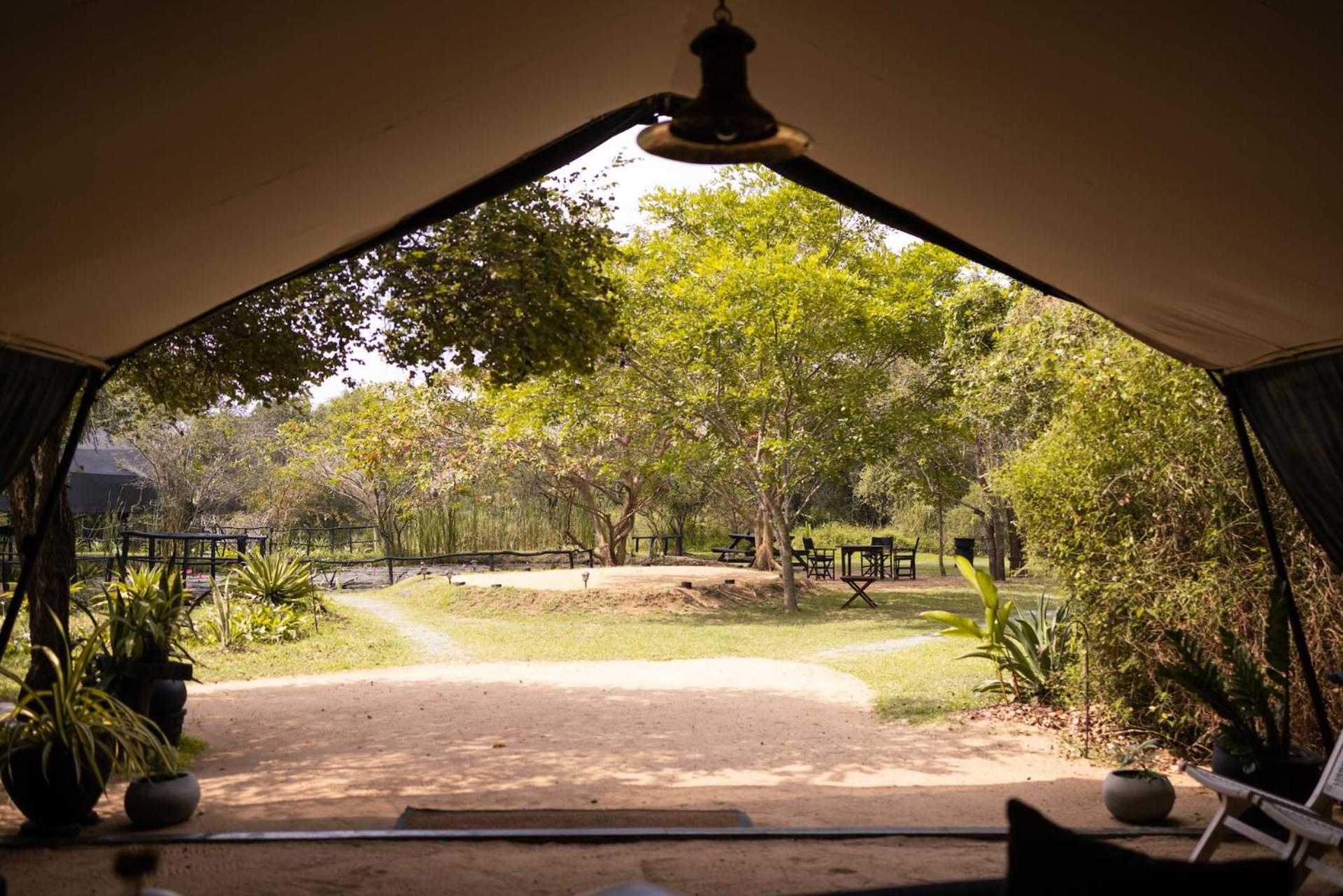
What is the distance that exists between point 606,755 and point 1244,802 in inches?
152

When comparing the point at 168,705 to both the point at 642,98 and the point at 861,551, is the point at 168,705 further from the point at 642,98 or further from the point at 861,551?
the point at 861,551

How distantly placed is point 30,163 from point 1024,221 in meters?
3.28

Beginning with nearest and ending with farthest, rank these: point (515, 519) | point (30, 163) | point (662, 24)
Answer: point (30, 163)
point (662, 24)
point (515, 519)

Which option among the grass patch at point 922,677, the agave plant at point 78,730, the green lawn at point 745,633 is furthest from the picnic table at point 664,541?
the agave plant at point 78,730

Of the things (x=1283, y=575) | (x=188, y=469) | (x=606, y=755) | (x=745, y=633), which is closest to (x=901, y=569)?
(x=745, y=633)

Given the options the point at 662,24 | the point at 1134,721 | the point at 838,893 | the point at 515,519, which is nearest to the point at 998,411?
the point at 1134,721

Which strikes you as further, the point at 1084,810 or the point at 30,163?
the point at 1084,810

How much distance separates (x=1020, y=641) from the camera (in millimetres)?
7809

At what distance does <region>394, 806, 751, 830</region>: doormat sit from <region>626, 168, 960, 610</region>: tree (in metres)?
9.18

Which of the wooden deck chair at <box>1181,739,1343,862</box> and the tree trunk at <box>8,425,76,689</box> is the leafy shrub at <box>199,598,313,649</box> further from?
the wooden deck chair at <box>1181,739,1343,862</box>

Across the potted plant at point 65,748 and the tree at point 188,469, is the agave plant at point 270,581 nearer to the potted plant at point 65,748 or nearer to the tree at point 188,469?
the potted plant at point 65,748

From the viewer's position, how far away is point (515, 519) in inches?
901

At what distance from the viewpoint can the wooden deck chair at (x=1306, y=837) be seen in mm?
3086

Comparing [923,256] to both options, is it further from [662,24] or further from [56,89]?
[56,89]
